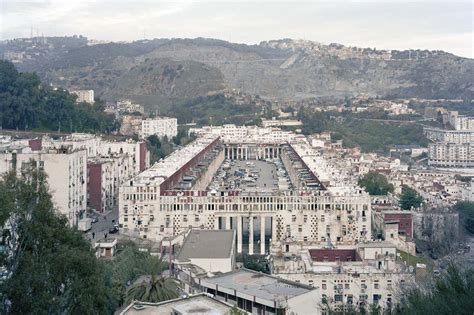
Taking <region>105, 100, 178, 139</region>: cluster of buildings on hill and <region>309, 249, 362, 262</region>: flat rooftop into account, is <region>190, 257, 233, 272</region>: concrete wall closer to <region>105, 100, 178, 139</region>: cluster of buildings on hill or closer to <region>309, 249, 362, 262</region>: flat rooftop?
<region>309, 249, 362, 262</region>: flat rooftop

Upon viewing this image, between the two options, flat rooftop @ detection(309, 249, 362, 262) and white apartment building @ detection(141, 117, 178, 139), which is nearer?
flat rooftop @ detection(309, 249, 362, 262)

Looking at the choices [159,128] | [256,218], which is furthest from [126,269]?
[159,128]

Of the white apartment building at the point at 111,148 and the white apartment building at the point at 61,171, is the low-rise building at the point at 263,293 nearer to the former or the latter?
the white apartment building at the point at 61,171

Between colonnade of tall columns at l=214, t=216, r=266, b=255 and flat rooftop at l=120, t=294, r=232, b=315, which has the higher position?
flat rooftop at l=120, t=294, r=232, b=315

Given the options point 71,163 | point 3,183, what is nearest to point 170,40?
point 71,163

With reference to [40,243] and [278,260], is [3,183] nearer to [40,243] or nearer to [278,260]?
[40,243]

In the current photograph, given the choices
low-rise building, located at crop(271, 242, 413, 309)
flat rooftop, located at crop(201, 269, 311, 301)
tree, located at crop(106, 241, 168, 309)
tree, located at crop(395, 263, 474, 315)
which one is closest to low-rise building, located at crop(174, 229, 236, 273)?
tree, located at crop(106, 241, 168, 309)
